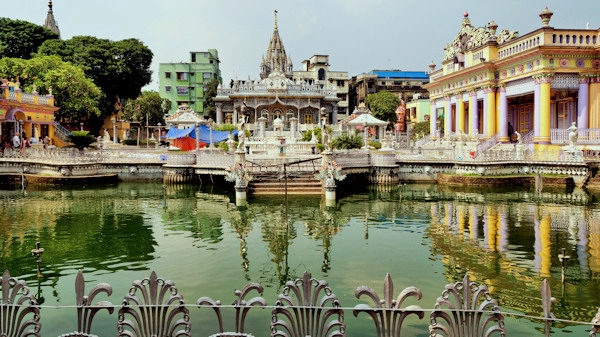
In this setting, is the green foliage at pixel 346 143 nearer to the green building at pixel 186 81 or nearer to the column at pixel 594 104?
the column at pixel 594 104

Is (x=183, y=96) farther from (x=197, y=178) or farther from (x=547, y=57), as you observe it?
(x=547, y=57)

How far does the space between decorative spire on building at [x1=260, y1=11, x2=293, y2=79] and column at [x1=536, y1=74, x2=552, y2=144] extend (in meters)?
52.5

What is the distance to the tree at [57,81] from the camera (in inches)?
1511

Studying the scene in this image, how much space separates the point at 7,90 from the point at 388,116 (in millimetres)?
44650

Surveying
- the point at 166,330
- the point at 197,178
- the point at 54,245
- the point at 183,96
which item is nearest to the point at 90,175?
the point at 197,178

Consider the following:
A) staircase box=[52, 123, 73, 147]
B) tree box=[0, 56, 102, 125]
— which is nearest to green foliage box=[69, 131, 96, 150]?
staircase box=[52, 123, 73, 147]

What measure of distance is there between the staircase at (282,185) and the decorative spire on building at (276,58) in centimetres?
5549

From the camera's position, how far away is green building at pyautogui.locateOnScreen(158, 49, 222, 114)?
7350 cm

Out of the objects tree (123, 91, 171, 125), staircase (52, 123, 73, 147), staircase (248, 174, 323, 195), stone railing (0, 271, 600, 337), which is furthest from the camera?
tree (123, 91, 171, 125)

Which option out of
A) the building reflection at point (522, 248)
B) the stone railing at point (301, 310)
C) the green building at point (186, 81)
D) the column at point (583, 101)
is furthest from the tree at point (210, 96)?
the stone railing at point (301, 310)

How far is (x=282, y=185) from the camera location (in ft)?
70.2

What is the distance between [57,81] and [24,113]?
6681mm

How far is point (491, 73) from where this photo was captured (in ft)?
106

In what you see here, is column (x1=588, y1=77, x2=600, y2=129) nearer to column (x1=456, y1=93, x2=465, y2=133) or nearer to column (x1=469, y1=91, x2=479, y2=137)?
column (x1=469, y1=91, x2=479, y2=137)
